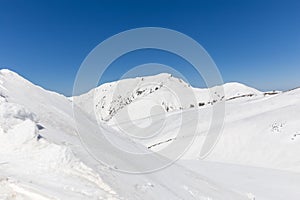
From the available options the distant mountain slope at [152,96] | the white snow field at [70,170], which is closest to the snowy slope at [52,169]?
the white snow field at [70,170]

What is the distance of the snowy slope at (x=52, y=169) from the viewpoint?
420 centimetres

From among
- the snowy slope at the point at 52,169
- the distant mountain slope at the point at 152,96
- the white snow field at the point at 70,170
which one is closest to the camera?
the snowy slope at the point at 52,169

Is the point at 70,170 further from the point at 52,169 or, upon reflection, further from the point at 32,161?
the point at 32,161

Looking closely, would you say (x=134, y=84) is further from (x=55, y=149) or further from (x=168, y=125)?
(x=55, y=149)

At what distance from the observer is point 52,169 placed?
459 centimetres

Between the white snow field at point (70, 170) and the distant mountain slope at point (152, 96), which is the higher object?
the distant mountain slope at point (152, 96)

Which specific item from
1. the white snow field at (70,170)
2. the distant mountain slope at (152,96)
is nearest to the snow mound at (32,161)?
the white snow field at (70,170)

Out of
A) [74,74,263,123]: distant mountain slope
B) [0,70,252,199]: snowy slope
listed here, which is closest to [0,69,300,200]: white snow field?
[0,70,252,199]: snowy slope

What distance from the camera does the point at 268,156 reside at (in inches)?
752

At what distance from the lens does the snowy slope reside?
13.8 ft

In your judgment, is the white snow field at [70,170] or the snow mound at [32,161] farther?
the white snow field at [70,170]

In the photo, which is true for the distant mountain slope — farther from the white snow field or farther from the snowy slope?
the snowy slope

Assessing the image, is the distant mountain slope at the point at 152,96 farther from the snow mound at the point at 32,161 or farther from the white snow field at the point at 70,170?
the snow mound at the point at 32,161

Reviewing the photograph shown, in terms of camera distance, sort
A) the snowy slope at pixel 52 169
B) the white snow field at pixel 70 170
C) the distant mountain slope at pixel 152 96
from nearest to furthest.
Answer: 1. the snowy slope at pixel 52 169
2. the white snow field at pixel 70 170
3. the distant mountain slope at pixel 152 96
